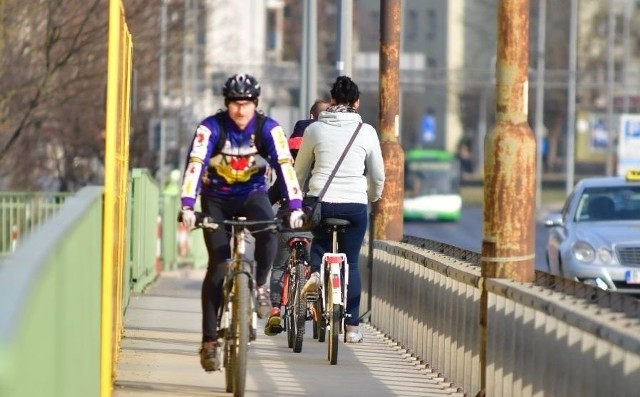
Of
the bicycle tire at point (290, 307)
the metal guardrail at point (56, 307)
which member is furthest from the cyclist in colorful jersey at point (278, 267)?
the metal guardrail at point (56, 307)

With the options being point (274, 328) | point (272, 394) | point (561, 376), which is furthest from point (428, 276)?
point (561, 376)

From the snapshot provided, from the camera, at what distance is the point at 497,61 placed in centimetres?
910

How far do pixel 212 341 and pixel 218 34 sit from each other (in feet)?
256

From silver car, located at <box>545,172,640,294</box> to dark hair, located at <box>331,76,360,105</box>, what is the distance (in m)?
7.13

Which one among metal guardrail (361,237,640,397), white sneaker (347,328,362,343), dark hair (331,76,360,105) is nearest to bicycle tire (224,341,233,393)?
metal guardrail (361,237,640,397)

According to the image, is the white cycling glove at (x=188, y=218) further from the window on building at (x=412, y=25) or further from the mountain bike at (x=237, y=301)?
the window on building at (x=412, y=25)

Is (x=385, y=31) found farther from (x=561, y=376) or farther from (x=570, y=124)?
(x=570, y=124)

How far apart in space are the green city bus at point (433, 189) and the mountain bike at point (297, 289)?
57.0 meters

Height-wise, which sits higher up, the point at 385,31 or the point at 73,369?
the point at 385,31

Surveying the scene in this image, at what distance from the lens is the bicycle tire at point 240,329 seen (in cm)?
877

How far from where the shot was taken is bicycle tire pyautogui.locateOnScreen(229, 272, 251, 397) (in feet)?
28.8

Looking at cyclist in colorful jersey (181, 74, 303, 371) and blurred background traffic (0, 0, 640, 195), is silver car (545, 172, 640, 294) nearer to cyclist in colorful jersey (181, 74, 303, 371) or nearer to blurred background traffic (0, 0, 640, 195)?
blurred background traffic (0, 0, 640, 195)

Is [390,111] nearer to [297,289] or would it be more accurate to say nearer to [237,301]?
[297,289]

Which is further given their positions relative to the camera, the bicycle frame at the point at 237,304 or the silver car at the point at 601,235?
the silver car at the point at 601,235
